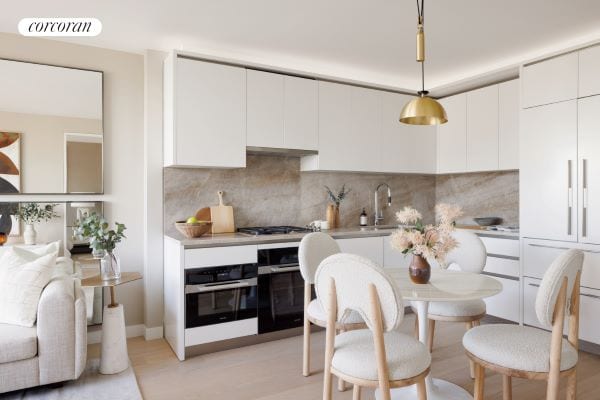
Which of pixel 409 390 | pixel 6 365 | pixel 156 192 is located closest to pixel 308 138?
pixel 156 192

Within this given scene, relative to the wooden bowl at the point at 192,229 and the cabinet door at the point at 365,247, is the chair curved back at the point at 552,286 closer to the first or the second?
the cabinet door at the point at 365,247

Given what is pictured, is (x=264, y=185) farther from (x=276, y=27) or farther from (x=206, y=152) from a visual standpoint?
(x=276, y=27)

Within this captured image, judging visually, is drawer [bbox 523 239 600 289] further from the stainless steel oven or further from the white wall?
the white wall

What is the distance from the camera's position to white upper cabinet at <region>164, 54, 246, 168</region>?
3.27 m

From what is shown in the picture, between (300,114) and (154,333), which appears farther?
(300,114)

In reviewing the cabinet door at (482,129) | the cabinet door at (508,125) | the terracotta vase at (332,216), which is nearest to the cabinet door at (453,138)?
the cabinet door at (482,129)

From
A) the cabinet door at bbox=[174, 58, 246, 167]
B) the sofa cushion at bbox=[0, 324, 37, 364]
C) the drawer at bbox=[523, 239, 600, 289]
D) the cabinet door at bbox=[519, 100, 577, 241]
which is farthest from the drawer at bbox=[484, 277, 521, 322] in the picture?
the sofa cushion at bbox=[0, 324, 37, 364]

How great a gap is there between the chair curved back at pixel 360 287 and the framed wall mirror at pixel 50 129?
8.02ft

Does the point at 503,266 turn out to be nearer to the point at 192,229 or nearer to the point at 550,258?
the point at 550,258

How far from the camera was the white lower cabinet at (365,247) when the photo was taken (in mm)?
3738

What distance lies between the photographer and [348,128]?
4.09 metres

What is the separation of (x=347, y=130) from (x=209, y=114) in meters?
1.41

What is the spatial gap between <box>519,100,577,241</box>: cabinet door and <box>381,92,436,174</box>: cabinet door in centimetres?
115

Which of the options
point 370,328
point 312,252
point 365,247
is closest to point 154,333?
point 312,252
